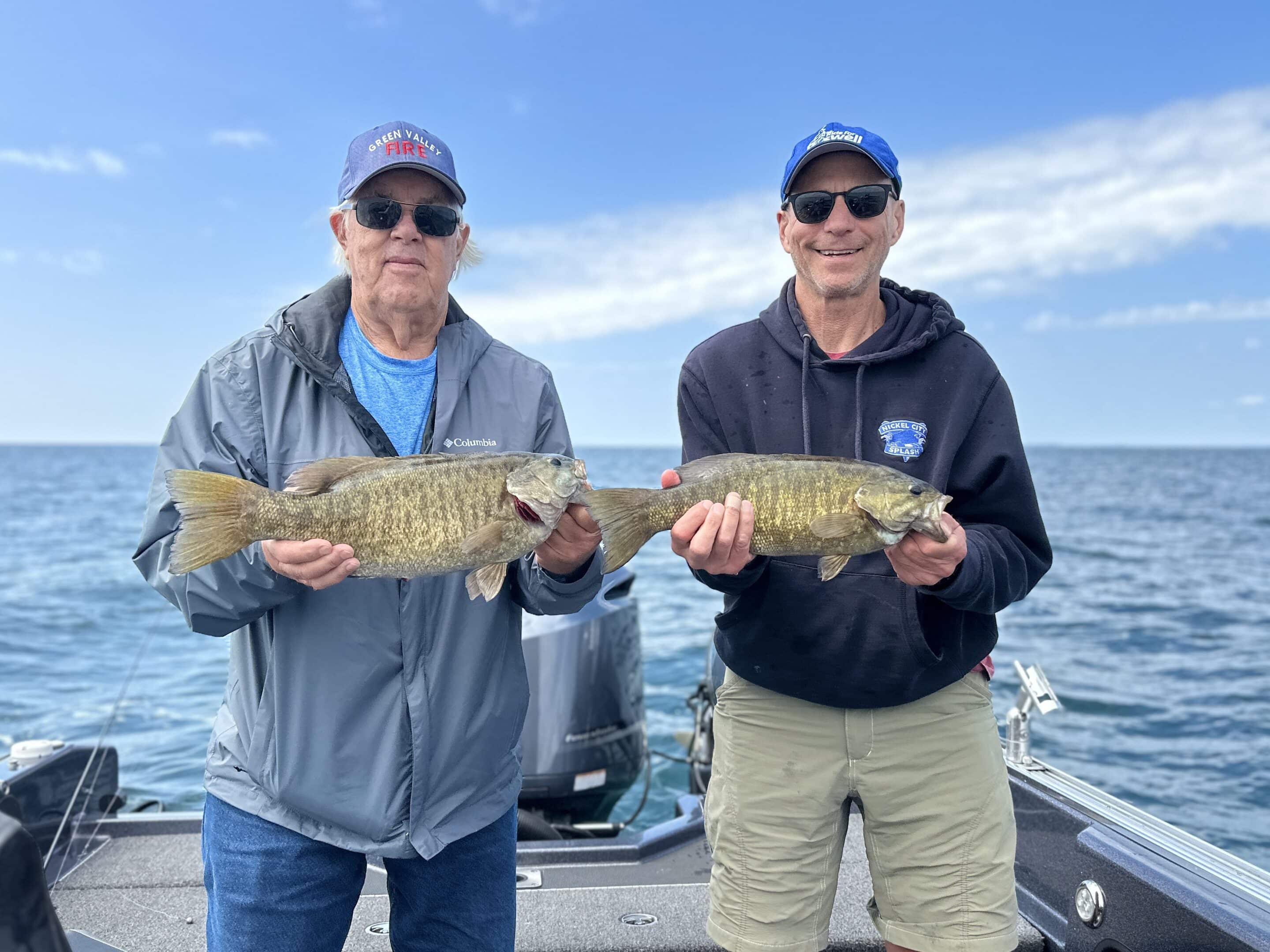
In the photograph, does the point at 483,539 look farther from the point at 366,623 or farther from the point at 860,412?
the point at 860,412

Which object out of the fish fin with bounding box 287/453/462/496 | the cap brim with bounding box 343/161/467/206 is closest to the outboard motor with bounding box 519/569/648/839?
the fish fin with bounding box 287/453/462/496

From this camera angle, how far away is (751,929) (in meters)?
3.35

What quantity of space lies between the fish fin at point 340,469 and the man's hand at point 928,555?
4.92 ft

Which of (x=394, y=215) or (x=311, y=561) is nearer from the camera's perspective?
(x=311, y=561)

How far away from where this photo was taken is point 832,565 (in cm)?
326

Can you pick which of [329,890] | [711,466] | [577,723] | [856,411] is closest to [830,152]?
[856,411]

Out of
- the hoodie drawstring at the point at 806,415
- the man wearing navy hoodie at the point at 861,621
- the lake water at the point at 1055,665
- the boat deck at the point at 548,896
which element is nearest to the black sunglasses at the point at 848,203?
the man wearing navy hoodie at the point at 861,621

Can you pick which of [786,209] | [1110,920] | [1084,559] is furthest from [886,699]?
[1084,559]

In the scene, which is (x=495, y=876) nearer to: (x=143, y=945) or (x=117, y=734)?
(x=143, y=945)

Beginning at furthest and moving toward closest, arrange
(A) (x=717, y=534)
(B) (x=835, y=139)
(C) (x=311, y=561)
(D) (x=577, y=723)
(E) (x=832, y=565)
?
(D) (x=577, y=723)
(B) (x=835, y=139)
(E) (x=832, y=565)
(A) (x=717, y=534)
(C) (x=311, y=561)

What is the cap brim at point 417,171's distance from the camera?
10.2 feet

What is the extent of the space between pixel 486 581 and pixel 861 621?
49.4 inches

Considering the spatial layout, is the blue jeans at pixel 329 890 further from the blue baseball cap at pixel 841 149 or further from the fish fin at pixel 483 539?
the blue baseball cap at pixel 841 149

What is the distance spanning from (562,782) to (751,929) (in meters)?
2.73
